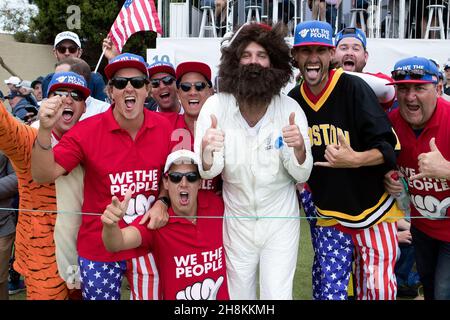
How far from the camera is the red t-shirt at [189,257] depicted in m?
2.94

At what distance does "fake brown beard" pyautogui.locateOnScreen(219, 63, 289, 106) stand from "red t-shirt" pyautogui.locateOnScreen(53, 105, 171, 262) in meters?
0.56

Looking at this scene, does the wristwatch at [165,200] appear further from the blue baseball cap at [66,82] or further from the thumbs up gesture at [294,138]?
the blue baseball cap at [66,82]

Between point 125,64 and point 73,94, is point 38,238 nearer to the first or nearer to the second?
point 73,94

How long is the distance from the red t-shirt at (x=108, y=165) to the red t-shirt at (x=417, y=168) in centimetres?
158

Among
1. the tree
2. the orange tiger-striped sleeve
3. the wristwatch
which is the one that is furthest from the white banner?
the tree

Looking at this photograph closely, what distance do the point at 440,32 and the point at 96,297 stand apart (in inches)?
369

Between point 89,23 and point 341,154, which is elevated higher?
point 89,23

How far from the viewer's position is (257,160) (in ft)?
9.70

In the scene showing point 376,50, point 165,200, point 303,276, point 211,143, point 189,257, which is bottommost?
point 303,276

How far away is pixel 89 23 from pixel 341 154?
21.3m

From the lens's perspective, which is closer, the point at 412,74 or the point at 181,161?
the point at 181,161

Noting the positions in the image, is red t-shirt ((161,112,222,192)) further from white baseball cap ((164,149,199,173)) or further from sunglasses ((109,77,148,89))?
sunglasses ((109,77,148,89))

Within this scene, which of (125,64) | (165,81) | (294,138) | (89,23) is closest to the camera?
(294,138)

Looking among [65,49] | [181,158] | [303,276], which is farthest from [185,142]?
[65,49]
